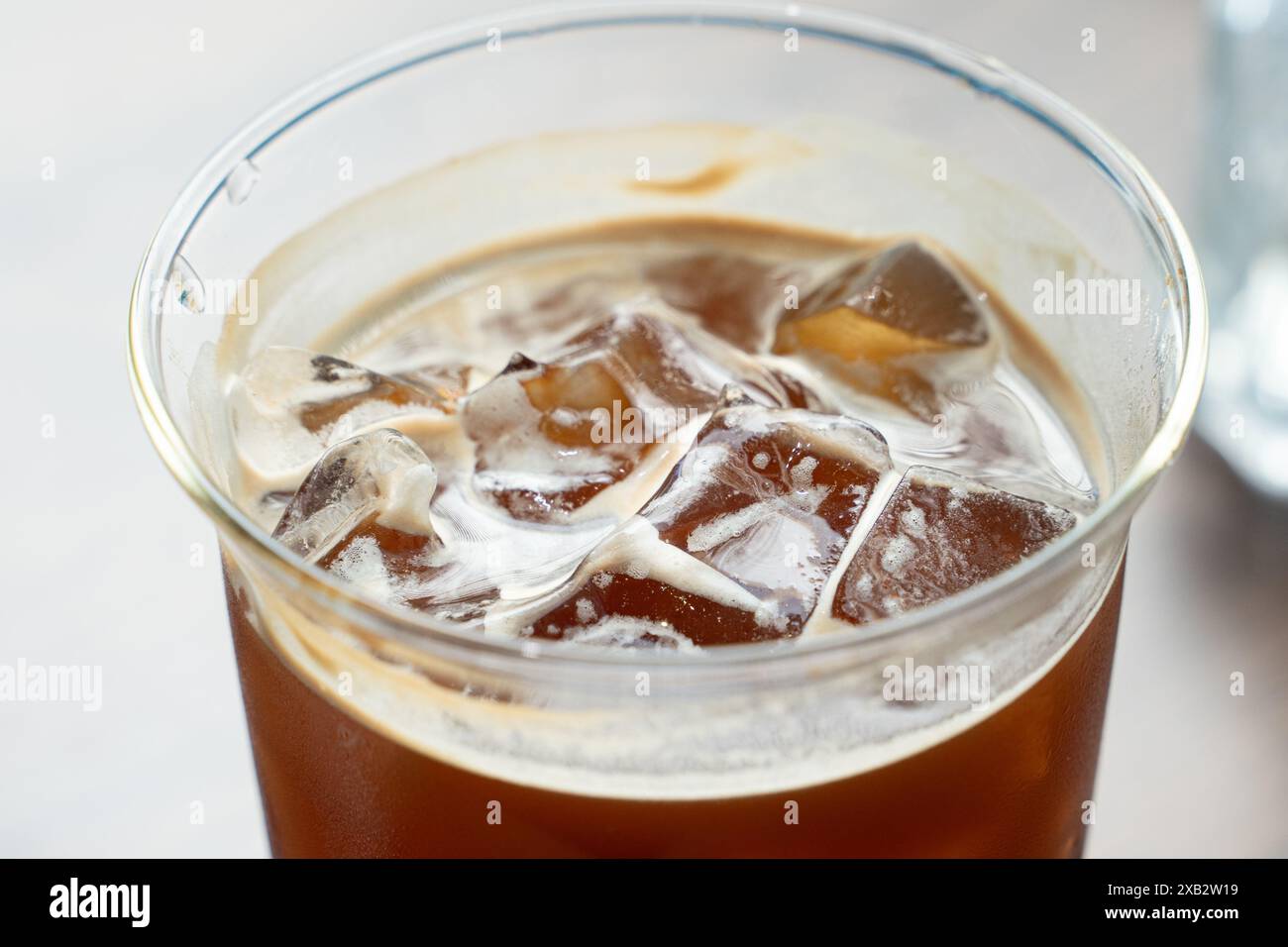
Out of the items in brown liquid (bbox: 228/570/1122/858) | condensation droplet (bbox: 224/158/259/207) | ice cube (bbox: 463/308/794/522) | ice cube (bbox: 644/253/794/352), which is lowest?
brown liquid (bbox: 228/570/1122/858)

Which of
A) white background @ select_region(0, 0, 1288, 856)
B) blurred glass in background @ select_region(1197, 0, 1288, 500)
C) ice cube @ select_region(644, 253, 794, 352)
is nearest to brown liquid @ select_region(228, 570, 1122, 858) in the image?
ice cube @ select_region(644, 253, 794, 352)

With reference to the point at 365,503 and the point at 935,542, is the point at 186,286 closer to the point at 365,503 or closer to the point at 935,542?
the point at 365,503

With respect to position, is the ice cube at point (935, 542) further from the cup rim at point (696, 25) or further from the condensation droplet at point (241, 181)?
the condensation droplet at point (241, 181)

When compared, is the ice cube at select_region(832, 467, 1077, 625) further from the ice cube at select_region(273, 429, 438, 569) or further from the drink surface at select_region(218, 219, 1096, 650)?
the ice cube at select_region(273, 429, 438, 569)

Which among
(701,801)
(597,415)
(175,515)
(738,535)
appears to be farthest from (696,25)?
(175,515)

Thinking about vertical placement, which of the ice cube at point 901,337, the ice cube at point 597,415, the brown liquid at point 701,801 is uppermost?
the ice cube at point 901,337

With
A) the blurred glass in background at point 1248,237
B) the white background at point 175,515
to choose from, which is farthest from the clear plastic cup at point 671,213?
the blurred glass in background at point 1248,237

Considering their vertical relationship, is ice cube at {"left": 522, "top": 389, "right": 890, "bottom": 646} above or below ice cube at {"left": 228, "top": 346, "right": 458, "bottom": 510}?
below
